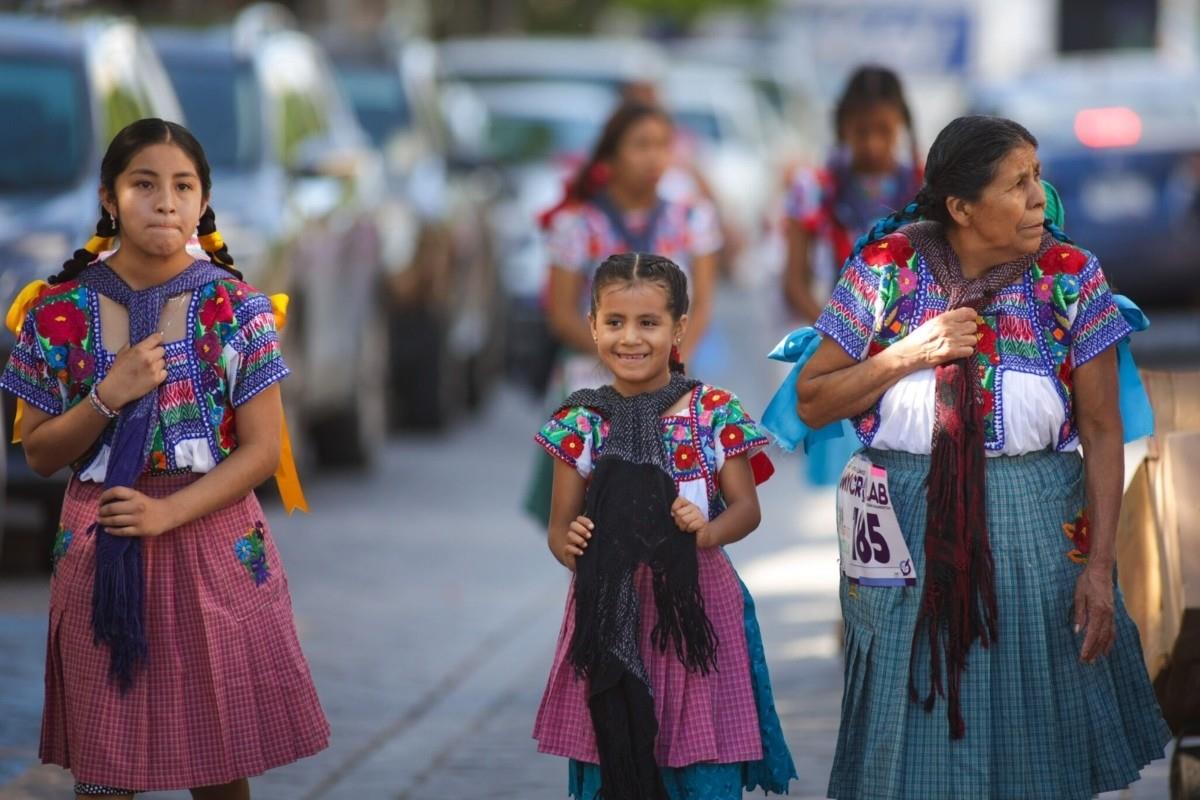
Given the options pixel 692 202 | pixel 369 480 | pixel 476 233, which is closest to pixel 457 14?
pixel 476 233

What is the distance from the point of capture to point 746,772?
5.00 m

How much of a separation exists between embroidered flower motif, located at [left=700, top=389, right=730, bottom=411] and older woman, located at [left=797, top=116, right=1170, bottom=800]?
0.18 m

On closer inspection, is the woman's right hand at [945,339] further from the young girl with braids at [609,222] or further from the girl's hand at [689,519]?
Answer: the young girl with braids at [609,222]

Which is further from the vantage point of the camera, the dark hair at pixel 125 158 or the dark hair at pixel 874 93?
Result: the dark hair at pixel 874 93

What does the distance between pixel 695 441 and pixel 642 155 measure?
2878 mm

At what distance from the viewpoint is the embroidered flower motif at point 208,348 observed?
4.91 m

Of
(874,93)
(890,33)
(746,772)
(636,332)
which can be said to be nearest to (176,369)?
(636,332)

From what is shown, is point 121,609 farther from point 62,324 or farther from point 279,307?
point 279,307

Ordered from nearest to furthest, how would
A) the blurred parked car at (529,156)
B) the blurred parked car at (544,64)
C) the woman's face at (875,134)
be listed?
the woman's face at (875,134)
the blurred parked car at (529,156)
the blurred parked car at (544,64)

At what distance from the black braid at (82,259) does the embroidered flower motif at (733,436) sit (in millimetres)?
1382

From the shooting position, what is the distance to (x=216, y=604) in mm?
4902

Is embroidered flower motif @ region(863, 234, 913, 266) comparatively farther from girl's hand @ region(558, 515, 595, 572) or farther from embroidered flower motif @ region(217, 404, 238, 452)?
embroidered flower motif @ region(217, 404, 238, 452)

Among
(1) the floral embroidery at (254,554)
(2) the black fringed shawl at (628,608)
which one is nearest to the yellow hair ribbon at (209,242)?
(1) the floral embroidery at (254,554)

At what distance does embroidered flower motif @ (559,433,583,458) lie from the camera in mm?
4984
